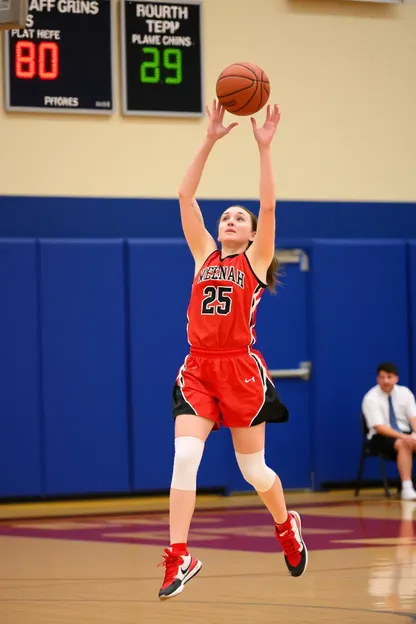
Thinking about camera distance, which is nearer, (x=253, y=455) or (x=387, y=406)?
(x=253, y=455)

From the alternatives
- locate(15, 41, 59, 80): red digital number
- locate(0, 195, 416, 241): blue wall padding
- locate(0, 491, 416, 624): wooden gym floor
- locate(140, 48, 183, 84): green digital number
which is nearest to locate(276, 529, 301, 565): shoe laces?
locate(0, 491, 416, 624): wooden gym floor

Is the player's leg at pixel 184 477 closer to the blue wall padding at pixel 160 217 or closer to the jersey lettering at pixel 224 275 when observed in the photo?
the jersey lettering at pixel 224 275

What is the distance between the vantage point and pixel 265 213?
5.50 m

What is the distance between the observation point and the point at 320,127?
12289mm

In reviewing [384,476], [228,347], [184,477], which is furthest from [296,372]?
[184,477]

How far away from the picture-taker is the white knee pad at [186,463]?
5.16 metres

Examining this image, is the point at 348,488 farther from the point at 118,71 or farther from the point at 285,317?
the point at 118,71

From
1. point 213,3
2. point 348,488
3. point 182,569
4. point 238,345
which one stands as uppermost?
point 213,3

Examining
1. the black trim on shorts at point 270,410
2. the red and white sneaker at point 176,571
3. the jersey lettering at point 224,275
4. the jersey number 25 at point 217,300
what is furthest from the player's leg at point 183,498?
the jersey lettering at point 224,275

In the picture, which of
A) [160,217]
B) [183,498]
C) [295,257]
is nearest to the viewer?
[183,498]

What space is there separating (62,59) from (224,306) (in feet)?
20.9

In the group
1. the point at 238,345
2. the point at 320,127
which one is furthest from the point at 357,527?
the point at 320,127

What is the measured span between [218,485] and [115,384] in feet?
4.64

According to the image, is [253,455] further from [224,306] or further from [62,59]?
[62,59]
